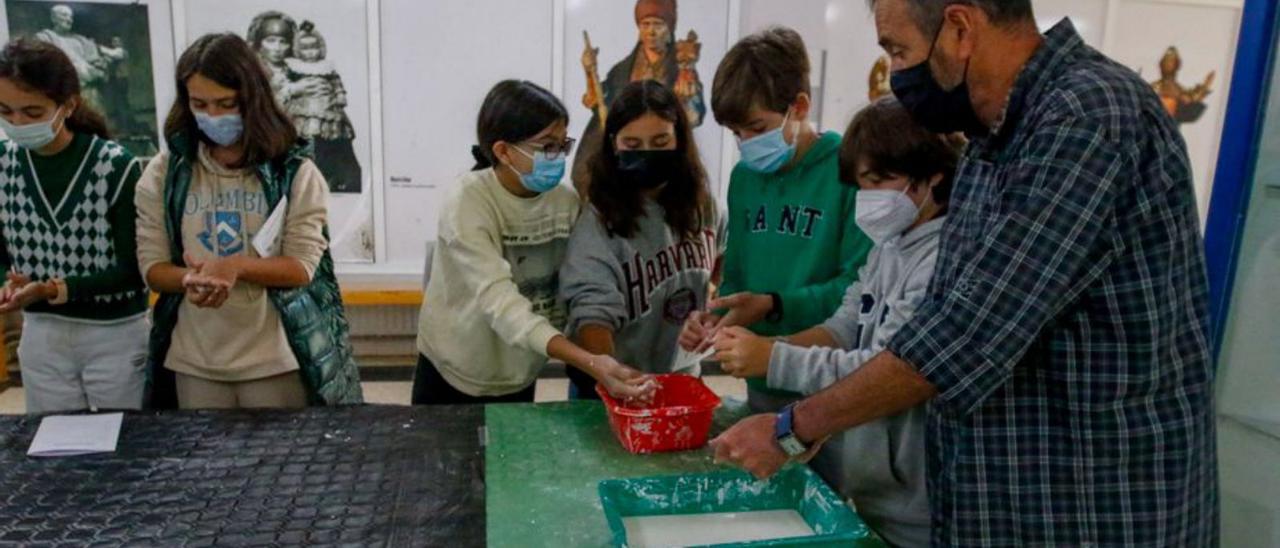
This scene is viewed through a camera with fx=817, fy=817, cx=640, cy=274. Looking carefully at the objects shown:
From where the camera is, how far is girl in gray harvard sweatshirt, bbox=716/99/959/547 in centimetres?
127

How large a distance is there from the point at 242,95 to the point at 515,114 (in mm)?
588

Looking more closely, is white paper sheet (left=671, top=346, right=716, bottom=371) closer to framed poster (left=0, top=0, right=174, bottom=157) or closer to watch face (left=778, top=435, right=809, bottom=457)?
watch face (left=778, top=435, right=809, bottom=457)

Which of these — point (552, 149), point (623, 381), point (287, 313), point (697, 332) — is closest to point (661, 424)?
point (623, 381)

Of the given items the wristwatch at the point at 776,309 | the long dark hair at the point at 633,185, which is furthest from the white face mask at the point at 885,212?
the long dark hair at the point at 633,185

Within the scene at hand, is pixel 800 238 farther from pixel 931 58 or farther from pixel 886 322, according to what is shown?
pixel 931 58

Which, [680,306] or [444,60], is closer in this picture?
[680,306]

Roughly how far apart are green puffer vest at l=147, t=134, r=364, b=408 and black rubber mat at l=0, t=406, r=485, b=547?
0.23 meters

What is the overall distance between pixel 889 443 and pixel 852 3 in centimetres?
295

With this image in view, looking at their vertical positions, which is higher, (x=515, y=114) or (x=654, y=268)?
(x=515, y=114)

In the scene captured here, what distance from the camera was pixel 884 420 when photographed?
1289mm

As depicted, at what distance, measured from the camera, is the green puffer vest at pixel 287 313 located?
179 centimetres

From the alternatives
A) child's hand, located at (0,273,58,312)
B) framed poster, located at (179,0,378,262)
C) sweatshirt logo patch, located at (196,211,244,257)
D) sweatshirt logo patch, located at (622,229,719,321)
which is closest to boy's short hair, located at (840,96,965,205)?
sweatshirt logo patch, located at (622,229,719,321)

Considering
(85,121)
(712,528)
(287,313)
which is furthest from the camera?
(85,121)

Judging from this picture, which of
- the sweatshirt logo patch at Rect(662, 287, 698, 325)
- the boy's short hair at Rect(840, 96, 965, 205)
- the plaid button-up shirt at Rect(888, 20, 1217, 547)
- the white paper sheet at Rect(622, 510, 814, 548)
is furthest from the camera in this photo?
the sweatshirt logo patch at Rect(662, 287, 698, 325)
